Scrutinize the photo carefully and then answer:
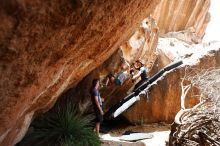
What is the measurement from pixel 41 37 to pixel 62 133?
5.75 metres

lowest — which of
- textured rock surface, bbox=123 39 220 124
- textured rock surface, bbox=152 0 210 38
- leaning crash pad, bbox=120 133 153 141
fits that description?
leaning crash pad, bbox=120 133 153 141

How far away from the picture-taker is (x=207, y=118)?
25.5 feet

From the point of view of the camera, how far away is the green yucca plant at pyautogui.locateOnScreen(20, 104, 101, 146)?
9.98 meters

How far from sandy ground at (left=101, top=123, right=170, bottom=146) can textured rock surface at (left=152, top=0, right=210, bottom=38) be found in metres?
12.4

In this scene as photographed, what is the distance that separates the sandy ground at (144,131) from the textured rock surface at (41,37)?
4.53m

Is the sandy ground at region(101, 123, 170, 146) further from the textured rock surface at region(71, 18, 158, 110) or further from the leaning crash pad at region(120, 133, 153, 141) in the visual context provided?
the textured rock surface at region(71, 18, 158, 110)

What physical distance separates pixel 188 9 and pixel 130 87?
12.8 metres

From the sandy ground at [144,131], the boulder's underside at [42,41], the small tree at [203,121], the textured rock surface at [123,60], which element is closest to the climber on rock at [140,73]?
the textured rock surface at [123,60]

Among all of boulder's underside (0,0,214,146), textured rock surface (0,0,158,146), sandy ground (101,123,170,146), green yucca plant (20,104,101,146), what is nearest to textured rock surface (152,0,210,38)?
sandy ground (101,123,170,146)

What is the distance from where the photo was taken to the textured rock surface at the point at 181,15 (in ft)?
79.9

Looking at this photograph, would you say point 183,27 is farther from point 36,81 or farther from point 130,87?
point 36,81

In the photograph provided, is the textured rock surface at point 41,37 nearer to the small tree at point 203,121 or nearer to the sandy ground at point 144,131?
the small tree at point 203,121

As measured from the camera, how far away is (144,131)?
12758 mm

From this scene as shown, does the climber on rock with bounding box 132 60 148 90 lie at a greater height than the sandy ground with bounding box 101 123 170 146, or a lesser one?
greater
